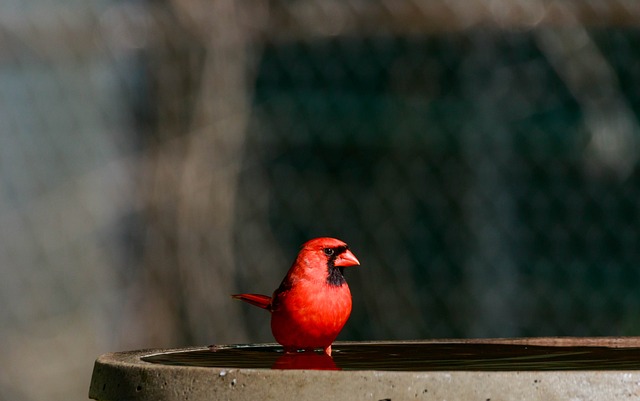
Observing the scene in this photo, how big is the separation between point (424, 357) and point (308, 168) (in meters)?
1.96

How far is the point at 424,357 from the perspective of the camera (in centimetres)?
172

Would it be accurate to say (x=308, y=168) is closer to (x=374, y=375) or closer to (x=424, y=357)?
(x=424, y=357)

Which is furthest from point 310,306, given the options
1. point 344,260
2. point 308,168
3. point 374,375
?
point 308,168

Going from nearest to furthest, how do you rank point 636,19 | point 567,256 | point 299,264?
point 299,264, point 636,19, point 567,256

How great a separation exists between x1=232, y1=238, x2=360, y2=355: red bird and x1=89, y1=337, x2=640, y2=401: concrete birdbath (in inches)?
1.3

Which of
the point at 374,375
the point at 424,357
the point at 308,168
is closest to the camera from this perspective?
the point at 374,375

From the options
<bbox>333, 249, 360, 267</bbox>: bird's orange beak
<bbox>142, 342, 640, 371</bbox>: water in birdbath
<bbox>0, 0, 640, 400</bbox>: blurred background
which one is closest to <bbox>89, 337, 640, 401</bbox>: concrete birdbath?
<bbox>142, 342, 640, 371</bbox>: water in birdbath

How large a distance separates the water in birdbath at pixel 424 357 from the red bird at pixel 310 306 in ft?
0.09

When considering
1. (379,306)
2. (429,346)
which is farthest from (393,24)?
(429,346)

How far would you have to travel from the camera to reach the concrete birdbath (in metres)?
1.28

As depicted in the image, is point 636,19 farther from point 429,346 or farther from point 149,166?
point 429,346

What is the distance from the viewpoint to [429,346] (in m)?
1.98

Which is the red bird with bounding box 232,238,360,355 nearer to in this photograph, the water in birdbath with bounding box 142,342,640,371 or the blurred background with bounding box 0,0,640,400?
the water in birdbath with bounding box 142,342,640,371

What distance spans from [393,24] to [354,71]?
0.32m
